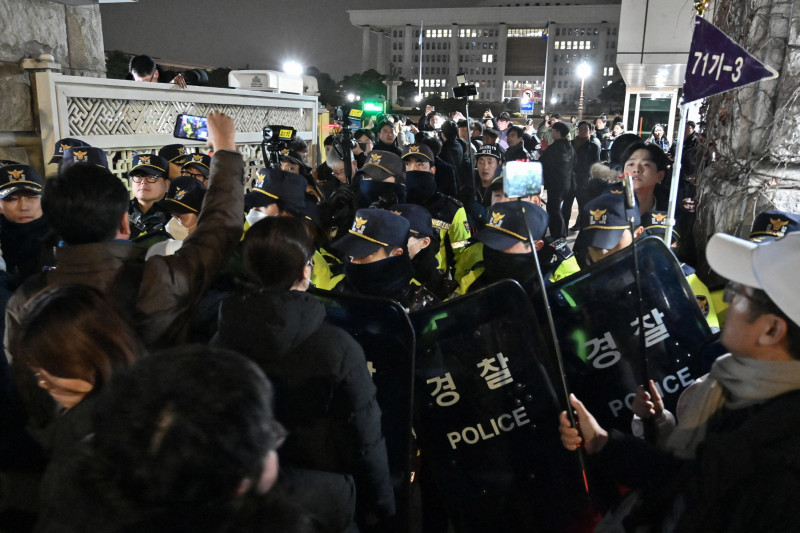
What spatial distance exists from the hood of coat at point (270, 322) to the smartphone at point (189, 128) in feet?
12.4

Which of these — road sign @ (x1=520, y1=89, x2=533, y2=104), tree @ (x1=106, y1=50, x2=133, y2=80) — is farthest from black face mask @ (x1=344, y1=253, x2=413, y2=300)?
tree @ (x1=106, y1=50, x2=133, y2=80)

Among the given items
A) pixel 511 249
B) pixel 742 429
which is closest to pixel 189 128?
pixel 511 249

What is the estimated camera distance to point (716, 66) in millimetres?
3598

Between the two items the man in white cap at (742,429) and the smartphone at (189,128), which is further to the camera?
the smartphone at (189,128)

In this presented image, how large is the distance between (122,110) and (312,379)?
21.0ft

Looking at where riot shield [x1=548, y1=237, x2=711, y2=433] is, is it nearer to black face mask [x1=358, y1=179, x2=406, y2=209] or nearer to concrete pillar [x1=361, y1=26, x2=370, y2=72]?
black face mask [x1=358, y1=179, x2=406, y2=209]

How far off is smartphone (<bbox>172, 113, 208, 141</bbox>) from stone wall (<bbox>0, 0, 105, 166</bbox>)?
2.14 meters

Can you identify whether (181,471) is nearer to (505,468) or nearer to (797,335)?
(797,335)

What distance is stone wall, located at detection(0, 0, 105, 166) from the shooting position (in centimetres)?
612

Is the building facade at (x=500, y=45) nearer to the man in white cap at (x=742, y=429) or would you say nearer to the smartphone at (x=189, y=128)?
the smartphone at (x=189, y=128)

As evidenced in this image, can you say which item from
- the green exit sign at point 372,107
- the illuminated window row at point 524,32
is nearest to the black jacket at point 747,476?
the green exit sign at point 372,107

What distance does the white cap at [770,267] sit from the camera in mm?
1400

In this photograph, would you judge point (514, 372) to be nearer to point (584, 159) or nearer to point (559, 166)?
point (559, 166)

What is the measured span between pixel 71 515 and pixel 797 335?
162cm
